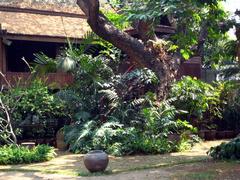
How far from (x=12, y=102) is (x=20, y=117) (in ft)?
2.87

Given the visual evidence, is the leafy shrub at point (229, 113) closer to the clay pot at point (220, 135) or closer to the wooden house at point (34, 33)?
the clay pot at point (220, 135)

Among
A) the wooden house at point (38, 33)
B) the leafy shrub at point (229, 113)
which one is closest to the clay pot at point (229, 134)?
the leafy shrub at point (229, 113)

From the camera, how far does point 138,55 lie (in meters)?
15.5

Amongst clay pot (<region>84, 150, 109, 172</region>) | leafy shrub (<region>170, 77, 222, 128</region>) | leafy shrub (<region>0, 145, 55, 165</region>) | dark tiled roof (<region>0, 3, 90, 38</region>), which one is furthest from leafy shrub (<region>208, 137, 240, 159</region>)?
dark tiled roof (<region>0, 3, 90, 38</region>)

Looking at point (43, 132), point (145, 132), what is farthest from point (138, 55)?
point (43, 132)

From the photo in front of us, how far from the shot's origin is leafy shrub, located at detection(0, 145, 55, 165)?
11.3 m

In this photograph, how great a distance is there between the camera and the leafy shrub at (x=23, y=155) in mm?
11305

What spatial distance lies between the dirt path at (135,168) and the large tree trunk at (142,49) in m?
4.04

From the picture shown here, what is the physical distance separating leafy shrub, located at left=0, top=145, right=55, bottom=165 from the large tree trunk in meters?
4.78

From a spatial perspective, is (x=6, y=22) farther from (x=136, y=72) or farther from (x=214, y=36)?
(x=214, y=36)

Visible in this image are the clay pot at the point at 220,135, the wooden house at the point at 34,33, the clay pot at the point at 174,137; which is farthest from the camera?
the clay pot at the point at 220,135

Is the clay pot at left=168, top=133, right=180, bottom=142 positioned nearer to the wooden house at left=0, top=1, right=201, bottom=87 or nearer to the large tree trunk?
the large tree trunk

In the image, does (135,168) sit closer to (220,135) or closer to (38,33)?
(220,135)

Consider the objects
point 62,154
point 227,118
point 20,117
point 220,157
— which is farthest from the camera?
point 227,118
